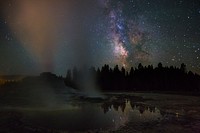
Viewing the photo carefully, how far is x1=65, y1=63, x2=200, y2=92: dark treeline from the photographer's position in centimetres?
16888

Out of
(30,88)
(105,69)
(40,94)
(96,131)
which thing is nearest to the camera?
(96,131)

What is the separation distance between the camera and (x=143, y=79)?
18125cm

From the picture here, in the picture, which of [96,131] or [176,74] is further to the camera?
[176,74]

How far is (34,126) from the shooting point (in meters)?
35.5

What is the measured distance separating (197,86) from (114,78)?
173 ft

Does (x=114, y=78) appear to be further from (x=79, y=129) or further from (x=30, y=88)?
(x=79, y=129)

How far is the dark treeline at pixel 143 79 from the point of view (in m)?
169

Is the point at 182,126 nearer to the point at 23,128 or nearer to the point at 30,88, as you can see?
the point at 23,128

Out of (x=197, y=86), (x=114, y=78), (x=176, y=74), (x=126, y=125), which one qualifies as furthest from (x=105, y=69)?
(x=126, y=125)

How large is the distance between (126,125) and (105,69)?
6274 inches

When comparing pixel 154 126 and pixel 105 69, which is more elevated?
pixel 105 69

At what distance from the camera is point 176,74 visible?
178 metres

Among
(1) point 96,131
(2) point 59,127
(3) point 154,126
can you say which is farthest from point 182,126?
(2) point 59,127

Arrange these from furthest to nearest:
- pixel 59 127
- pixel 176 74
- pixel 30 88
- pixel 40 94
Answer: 1. pixel 176 74
2. pixel 30 88
3. pixel 40 94
4. pixel 59 127
